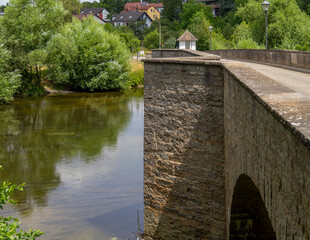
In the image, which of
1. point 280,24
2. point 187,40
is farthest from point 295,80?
point 187,40

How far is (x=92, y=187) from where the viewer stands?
1622cm

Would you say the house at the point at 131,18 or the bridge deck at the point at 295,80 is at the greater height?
the house at the point at 131,18

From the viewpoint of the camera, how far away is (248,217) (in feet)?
24.9

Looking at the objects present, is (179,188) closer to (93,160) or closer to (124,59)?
(93,160)

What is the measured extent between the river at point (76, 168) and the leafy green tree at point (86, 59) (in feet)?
32.6

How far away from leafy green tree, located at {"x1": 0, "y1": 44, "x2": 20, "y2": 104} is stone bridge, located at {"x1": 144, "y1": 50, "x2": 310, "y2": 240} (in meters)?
29.1

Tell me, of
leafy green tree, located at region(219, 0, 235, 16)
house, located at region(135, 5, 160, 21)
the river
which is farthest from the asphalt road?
house, located at region(135, 5, 160, 21)

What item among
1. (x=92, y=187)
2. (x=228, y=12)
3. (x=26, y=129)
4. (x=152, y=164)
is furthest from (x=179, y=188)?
(x=228, y=12)

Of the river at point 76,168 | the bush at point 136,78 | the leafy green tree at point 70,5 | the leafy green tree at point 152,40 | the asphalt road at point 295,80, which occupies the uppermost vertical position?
the leafy green tree at point 70,5

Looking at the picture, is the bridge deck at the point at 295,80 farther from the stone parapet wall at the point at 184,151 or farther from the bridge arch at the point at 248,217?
the bridge arch at the point at 248,217

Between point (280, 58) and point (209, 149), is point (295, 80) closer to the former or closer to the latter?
point (209, 149)

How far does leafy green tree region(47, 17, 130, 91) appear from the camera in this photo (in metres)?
43.1

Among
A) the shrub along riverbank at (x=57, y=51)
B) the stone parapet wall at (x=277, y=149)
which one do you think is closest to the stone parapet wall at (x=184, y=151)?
the stone parapet wall at (x=277, y=149)

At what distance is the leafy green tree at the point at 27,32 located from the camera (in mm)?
41469
